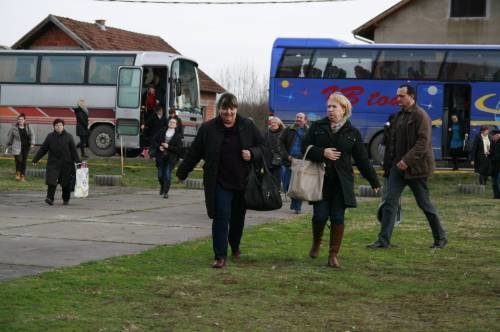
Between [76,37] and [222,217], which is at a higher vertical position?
[76,37]

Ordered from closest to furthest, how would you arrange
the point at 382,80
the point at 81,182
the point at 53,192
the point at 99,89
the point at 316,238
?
the point at 316,238, the point at 53,192, the point at 81,182, the point at 382,80, the point at 99,89

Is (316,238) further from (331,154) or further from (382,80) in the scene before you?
(382,80)

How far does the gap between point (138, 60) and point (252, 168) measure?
2296cm

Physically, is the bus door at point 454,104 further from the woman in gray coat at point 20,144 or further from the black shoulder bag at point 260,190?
the black shoulder bag at point 260,190

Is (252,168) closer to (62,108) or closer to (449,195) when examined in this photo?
(449,195)

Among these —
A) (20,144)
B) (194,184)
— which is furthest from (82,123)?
(194,184)

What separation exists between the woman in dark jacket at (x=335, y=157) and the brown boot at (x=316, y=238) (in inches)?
5.1

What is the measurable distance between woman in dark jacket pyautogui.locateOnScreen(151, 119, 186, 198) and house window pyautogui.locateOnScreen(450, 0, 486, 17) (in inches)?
1019

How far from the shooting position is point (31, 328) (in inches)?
246

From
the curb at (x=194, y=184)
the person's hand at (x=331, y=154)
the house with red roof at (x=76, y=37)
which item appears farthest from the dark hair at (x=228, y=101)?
the house with red roof at (x=76, y=37)

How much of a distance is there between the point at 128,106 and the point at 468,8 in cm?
1797

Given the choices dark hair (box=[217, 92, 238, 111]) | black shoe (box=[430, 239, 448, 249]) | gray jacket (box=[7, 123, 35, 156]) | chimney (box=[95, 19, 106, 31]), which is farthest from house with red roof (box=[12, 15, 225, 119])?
dark hair (box=[217, 92, 238, 111])

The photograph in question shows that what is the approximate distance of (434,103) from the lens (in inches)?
1142

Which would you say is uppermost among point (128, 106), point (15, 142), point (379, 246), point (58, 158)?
point (128, 106)
